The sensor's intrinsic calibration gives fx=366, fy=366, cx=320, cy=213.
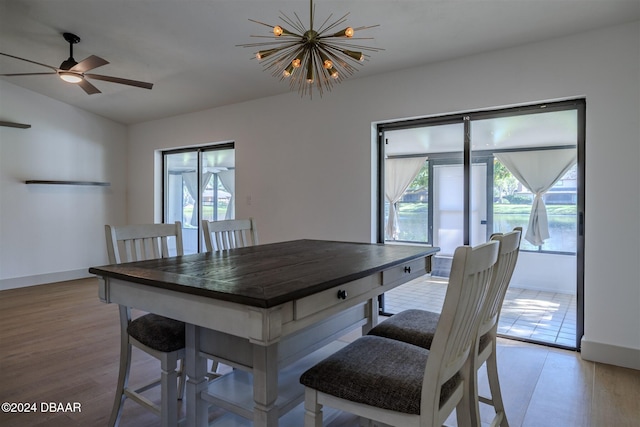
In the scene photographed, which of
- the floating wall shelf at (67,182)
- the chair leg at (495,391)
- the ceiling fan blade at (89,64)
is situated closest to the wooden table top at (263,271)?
the chair leg at (495,391)

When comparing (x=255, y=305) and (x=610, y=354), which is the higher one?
(x=255, y=305)

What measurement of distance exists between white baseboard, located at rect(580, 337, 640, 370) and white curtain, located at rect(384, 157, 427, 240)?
1.92 metres

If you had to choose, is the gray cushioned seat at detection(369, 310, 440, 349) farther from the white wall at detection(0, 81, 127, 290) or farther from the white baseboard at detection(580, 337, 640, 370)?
the white wall at detection(0, 81, 127, 290)

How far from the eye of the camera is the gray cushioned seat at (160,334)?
1.63m

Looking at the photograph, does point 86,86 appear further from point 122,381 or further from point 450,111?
point 450,111

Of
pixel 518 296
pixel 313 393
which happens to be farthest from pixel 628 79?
pixel 313 393

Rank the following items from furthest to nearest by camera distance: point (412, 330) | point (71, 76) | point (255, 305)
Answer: point (71, 76)
point (412, 330)
point (255, 305)

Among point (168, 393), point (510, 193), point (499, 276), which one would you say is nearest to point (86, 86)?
point (168, 393)

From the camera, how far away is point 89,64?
118 inches

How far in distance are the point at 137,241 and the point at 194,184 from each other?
12.3 feet

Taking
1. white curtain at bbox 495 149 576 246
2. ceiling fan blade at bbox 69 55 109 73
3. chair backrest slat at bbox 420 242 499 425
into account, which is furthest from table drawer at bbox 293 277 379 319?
ceiling fan blade at bbox 69 55 109 73

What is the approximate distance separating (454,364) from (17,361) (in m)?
3.08

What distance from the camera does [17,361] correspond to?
267cm

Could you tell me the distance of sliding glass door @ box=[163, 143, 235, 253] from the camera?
521cm
